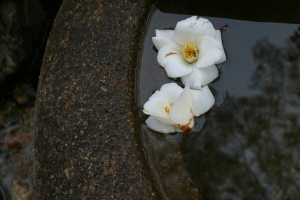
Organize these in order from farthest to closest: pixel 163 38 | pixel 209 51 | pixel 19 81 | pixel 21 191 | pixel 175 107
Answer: pixel 19 81 < pixel 21 191 < pixel 163 38 < pixel 209 51 < pixel 175 107

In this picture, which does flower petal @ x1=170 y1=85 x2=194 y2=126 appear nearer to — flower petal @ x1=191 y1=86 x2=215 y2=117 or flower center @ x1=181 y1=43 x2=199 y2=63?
flower petal @ x1=191 y1=86 x2=215 y2=117

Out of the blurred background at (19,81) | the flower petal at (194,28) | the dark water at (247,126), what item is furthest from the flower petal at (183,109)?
the blurred background at (19,81)

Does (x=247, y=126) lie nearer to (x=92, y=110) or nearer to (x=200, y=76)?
(x=200, y=76)

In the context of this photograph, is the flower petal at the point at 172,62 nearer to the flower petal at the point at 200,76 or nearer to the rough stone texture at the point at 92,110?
the flower petal at the point at 200,76

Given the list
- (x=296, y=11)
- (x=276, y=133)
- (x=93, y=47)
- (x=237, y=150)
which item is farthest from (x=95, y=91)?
(x=296, y=11)

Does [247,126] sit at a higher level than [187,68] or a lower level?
lower

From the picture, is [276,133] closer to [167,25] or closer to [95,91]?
[167,25]

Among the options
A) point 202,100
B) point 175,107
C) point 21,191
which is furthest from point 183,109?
point 21,191
